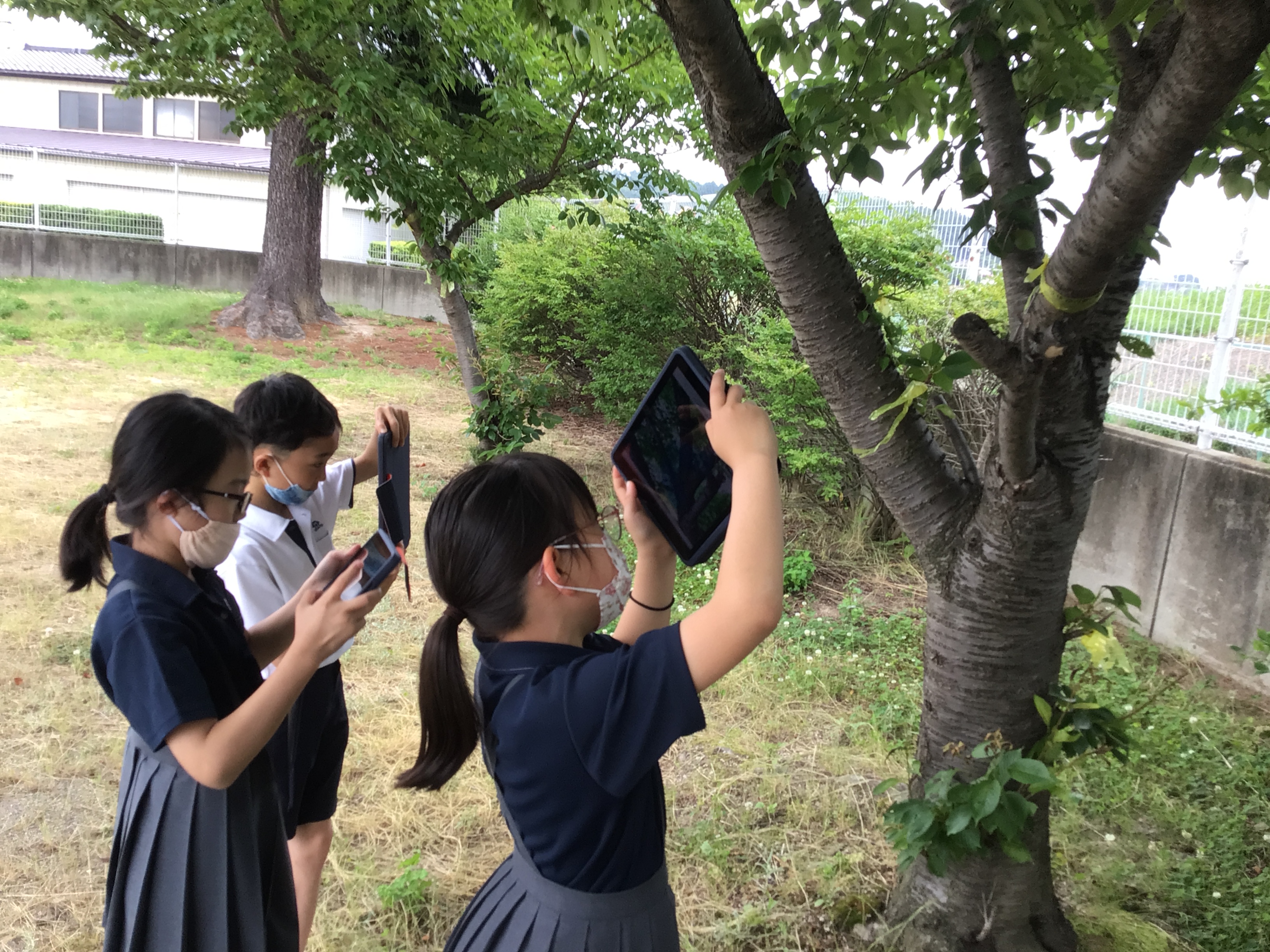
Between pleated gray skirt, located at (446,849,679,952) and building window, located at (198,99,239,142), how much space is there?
2546cm

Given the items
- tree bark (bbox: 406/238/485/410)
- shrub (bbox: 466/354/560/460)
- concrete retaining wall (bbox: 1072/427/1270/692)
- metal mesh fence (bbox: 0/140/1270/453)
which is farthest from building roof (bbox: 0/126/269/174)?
concrete retaining wall (bbox: 1072/427/1270/692)

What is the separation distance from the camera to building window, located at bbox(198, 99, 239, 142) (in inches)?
899

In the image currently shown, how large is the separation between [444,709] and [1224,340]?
173 inches

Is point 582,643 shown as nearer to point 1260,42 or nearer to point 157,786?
point 157,786

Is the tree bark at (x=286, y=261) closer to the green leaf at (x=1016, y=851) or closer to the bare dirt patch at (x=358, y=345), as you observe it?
the bare dirt patch at (x=358, y=345)

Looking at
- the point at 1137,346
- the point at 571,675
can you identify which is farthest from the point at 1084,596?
the point at 571,675

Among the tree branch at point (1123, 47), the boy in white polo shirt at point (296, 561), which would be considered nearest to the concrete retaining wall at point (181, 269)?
the boy in white polo shirt at point (296, 561)

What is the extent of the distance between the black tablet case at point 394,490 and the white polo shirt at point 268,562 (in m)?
0.23

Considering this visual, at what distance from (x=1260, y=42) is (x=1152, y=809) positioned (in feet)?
8.36

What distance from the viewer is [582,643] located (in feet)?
4.33

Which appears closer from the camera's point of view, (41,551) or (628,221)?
(41,551)

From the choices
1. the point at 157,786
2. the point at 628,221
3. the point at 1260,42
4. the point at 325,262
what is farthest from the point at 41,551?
the point at 325,262

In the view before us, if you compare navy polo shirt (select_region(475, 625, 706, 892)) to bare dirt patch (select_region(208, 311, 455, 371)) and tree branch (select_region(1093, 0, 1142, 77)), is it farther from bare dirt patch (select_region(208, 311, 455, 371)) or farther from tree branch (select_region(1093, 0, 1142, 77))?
bare dirt patch (select_region(208, 311, 455, 371))

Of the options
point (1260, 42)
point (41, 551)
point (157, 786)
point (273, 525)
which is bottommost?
point (41, 551)
